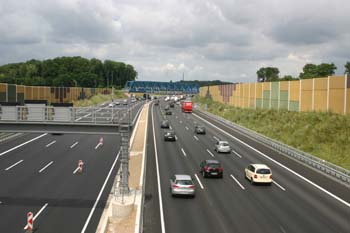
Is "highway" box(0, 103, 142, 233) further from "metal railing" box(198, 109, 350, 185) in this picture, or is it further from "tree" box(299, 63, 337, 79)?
"tree" box(299, 63, 337, 79)

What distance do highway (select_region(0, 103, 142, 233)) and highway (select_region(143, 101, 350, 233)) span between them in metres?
3.78

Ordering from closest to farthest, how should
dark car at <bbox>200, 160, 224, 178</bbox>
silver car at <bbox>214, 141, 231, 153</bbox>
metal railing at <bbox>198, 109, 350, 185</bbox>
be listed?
1. metal railing at <bbox>198, 109, 350, 185</bbox>
2. dark car at <bbox>200, 160, 224, 178</bbox>
3. silver car at <bbox>214, 141, 231, 153</bbox>

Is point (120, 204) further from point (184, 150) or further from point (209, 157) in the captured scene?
point (184, 150)

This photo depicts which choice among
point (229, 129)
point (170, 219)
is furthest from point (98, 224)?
point (229, 129)

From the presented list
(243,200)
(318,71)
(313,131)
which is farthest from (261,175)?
(318,71)

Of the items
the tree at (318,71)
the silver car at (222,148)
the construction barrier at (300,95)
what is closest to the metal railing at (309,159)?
the silver car at (222,148)

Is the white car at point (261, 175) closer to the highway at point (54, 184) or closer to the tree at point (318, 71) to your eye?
the highway at point (54, 184)

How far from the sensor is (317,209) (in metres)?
26.7

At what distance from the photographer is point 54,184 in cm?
3288

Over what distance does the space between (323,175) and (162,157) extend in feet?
54.2

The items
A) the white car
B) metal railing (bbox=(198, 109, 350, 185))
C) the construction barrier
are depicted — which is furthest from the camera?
the construction barrier

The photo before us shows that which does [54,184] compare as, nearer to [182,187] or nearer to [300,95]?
[182,187]

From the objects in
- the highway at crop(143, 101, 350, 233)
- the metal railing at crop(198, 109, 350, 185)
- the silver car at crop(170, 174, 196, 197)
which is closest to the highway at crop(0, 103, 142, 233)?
the highway at crop(143, 101, 350, 233)

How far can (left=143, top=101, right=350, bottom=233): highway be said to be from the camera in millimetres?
23312
